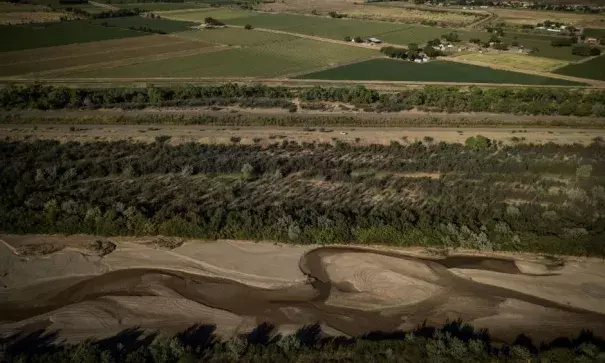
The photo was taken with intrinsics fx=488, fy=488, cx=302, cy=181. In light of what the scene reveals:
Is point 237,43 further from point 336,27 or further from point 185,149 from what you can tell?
point 185,149

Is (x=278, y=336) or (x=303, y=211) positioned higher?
(x=303, y=211)

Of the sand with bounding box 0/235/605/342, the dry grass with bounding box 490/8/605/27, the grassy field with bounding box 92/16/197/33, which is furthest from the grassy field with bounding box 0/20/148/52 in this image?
the dry grass with bounding box 490/8/605/27

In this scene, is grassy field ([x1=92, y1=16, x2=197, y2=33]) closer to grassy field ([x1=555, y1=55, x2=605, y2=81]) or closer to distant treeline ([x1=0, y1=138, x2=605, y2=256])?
distant treeline ([x1=0, y1=138, x2=605, y2=256])

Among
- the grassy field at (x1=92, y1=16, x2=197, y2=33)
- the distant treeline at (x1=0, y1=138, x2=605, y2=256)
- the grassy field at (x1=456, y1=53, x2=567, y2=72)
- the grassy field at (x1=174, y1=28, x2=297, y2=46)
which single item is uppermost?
the grassy field at (x1=92, y1=16, x2=197, y2=33)

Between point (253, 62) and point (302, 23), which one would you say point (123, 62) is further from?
point (302, 23)

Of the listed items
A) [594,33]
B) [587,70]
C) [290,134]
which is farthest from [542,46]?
[290,134]

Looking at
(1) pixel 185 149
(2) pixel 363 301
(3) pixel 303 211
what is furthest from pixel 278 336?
(1) pixel 185 149
